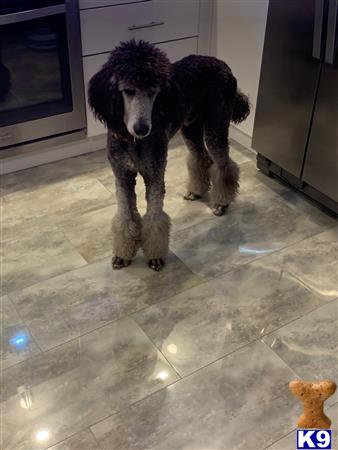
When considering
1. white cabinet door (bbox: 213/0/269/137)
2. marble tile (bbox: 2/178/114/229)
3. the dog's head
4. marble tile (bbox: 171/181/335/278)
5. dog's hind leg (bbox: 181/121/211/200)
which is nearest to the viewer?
the dog's head

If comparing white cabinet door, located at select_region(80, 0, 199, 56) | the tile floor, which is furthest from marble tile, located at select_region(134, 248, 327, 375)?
white cabinet door, located at select_region(80, 0, 199, 56)

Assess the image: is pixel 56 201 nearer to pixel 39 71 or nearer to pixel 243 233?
pixel 39 71

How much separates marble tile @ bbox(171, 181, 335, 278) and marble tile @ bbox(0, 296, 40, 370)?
724 millimetres

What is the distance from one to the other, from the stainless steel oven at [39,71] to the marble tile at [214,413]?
5.23ft

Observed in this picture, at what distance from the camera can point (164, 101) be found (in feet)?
6.05

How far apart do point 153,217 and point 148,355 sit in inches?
21.4

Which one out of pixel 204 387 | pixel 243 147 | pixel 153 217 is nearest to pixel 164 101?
pixel 153 217

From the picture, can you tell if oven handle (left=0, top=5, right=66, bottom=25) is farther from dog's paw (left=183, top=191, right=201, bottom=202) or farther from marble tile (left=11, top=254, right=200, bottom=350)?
marble tile (left=11, top=254, right=200, bottom=350)

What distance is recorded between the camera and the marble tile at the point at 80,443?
62.6 inches

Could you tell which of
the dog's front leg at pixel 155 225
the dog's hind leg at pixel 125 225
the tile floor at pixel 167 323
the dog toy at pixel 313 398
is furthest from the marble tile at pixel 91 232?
the dog toy at pixel 313 398

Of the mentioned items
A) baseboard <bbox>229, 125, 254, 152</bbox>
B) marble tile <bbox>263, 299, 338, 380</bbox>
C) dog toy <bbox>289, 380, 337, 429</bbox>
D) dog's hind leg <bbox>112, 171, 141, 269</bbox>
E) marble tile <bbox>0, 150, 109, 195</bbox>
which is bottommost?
marble tile <bbox>0, 150, 109, 195</bbox>

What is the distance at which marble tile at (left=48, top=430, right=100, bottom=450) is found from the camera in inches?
62.6

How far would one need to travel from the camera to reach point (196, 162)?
101 inches

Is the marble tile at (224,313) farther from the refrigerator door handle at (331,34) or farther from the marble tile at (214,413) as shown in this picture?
the refrigerator door handle at (331,34)
